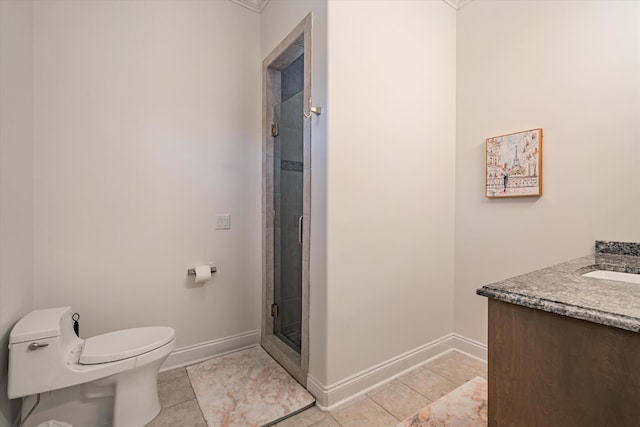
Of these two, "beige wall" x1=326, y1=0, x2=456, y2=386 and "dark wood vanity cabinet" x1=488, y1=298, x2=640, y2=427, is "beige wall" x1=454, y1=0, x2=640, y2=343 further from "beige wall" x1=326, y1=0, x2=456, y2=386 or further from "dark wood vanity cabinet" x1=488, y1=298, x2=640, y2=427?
"dark wood vanity cabinet" x1=488, y1=298, x2=640, y2=427

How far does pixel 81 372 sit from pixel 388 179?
6.59ft

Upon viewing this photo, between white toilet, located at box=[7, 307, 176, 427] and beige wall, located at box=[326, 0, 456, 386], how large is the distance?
103cm

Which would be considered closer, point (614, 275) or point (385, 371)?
point (614, 275)

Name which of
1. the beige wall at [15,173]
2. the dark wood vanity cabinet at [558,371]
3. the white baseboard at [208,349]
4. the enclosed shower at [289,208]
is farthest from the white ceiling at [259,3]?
the white baseboard at [208,349]

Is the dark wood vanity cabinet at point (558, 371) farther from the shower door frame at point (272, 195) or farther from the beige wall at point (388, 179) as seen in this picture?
the shower door frame at point (272, 195)

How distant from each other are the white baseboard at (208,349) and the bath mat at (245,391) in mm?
63

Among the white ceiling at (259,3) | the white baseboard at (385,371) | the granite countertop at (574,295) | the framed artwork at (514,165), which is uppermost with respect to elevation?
the white ceiling at (259,3)

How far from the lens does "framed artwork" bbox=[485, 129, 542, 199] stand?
6.36 feet

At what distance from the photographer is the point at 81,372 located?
141 centimetres

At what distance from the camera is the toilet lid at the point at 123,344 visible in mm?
1477

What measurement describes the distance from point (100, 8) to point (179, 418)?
2578 millimetres

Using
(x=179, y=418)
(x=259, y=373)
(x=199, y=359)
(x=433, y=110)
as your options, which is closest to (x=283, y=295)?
(x=259, y=373)

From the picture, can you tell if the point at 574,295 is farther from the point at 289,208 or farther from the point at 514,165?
the point at 289,208

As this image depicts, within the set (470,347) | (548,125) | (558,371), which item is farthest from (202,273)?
(548,125)
